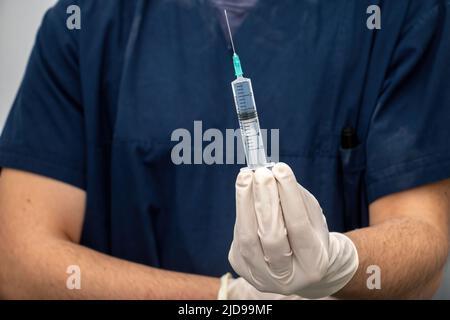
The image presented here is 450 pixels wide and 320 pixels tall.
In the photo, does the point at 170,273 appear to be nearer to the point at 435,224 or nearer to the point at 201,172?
the point at 201,172

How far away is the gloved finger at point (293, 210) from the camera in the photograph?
0.70 meters

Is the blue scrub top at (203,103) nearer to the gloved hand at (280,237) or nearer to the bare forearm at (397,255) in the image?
the bare forearm at (397,255)

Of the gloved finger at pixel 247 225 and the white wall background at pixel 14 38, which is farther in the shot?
the white wall background at pixel 14 38

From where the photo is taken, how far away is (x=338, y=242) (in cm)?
77

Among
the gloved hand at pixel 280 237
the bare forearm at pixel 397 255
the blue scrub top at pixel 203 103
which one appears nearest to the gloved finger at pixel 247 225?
the gloved hand at pixel 280 237

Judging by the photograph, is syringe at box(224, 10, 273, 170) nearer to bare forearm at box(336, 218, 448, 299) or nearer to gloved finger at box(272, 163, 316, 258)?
gloved finger at box(272, 163, 316, 258)

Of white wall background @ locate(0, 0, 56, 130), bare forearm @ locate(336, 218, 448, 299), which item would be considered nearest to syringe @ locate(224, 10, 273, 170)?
bare forearm @ locate(336, 218, 448, 299)

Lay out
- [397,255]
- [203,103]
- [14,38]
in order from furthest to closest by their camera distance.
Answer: [14,38], [203,103], [397,255]

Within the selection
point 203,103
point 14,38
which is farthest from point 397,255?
point 14,38

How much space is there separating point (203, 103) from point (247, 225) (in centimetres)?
35

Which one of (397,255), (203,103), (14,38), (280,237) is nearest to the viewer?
(280,237)

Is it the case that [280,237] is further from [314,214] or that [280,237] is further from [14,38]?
[14,38]

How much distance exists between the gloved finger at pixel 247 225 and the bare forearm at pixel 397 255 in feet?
0.56

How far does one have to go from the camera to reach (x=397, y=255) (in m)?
0.90
